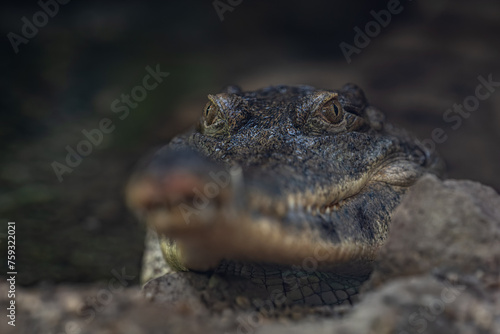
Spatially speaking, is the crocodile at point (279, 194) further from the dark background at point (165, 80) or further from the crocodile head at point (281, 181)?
the dark background at point (165, 80)

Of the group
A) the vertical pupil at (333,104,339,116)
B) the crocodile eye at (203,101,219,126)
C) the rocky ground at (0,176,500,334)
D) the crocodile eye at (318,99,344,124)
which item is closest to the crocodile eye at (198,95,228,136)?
the crocodile eye at (203,101,219,126)

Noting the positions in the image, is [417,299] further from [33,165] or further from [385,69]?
[33,165]

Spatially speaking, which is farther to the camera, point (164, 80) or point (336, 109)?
point (164, 80)

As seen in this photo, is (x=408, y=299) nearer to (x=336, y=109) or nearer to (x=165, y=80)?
(x=336, y=109)

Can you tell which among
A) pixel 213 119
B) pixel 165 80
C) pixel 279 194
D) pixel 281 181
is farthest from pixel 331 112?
pixel 165 80

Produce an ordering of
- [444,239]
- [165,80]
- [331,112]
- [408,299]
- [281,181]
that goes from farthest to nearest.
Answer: [165,80], [331,112], [281,181], [444,239], [408,299]

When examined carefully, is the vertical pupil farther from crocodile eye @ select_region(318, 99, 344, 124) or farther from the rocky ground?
the rocky ground

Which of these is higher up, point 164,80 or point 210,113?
point 210,113

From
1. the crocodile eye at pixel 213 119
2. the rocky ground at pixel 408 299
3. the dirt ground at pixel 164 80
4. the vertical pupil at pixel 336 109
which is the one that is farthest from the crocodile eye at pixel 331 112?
the dirt ground at pixel 164 80
